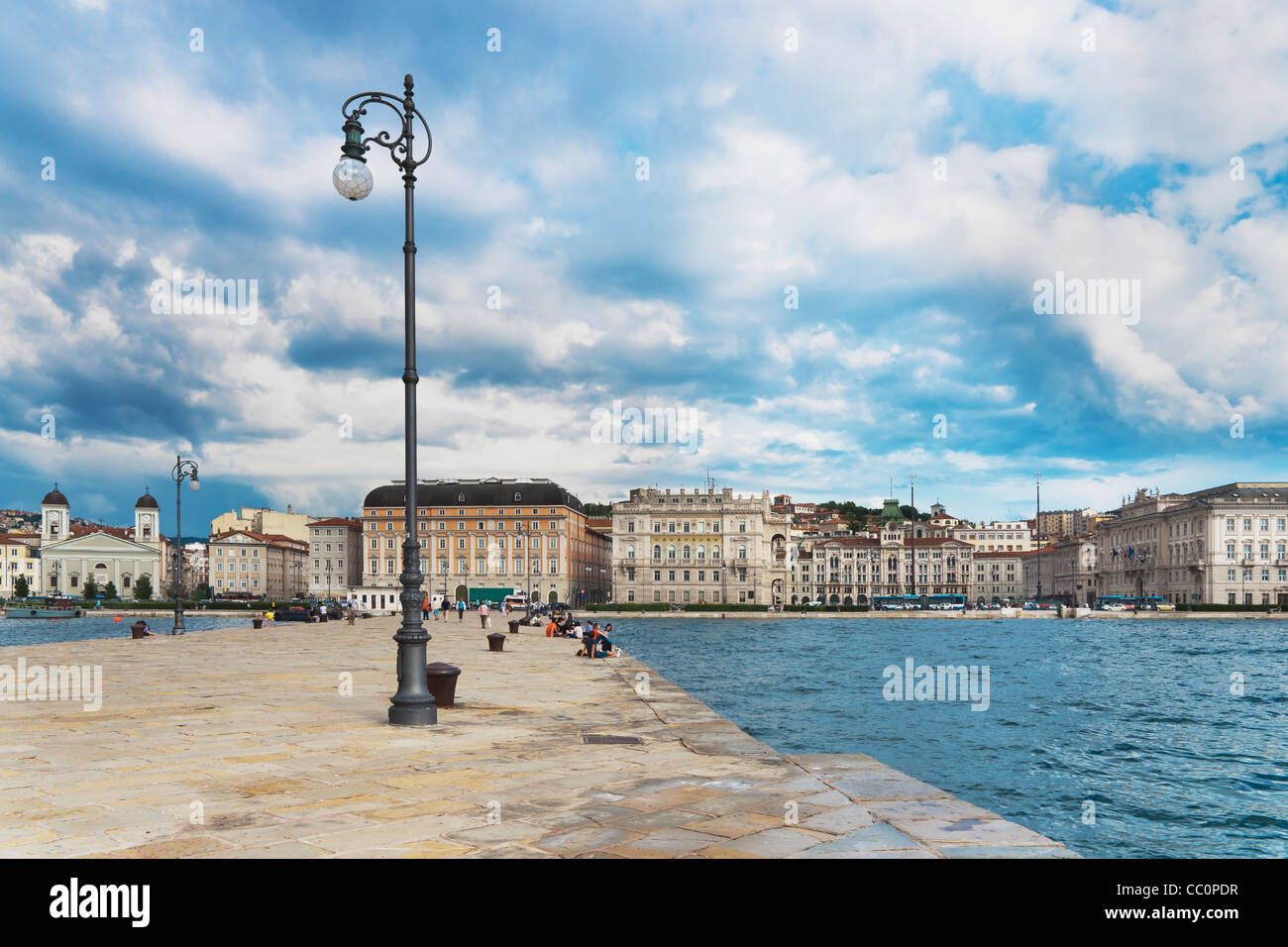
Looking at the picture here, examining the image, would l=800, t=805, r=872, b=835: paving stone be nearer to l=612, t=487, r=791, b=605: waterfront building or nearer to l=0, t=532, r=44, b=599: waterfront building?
l=612, t=487, r=791, b=605: waterfront building

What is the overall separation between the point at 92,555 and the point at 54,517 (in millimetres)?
9978

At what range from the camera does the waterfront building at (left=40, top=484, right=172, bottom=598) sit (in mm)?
139000

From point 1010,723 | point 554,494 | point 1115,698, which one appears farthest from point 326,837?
point 554,494

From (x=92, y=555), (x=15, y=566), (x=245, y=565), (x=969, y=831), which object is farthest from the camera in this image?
(x=15, y=566)

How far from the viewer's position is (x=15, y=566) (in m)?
150

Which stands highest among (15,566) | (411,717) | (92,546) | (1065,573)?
(92,546)

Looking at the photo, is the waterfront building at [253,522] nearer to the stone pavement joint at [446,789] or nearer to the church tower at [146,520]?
the church tower at [146,520]

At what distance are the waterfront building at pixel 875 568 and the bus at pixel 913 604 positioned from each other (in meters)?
15.3

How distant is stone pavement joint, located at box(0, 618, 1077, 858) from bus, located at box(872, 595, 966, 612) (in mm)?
107912

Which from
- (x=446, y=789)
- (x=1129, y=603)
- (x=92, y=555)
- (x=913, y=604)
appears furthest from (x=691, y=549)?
(x=446, y=789)

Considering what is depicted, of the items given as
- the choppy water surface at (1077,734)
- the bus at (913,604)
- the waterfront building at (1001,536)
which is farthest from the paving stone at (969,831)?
the waterfront building at (1001,536)

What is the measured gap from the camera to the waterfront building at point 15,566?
490 feet

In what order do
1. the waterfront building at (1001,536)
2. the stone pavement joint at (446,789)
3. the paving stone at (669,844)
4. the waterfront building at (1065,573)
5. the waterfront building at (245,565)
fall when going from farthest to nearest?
the waterfront building at (1001,536) → the waterfront building at (1065,573) → the waterfront building at (245,565) → the stone pavement joint at (446,789) → the paving stone at (669,844)

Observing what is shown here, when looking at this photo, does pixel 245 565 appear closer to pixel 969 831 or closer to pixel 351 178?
pixel 351 178
